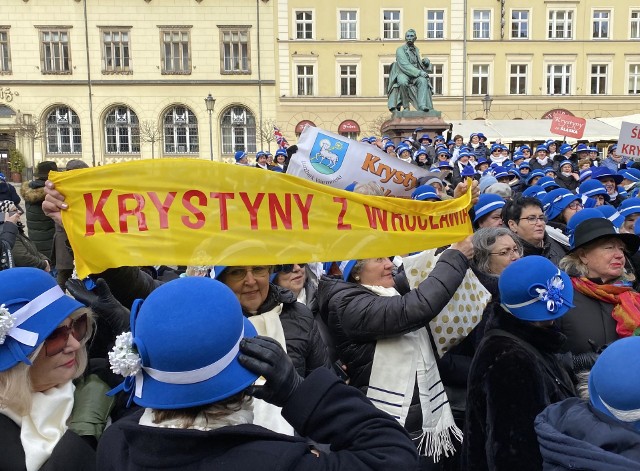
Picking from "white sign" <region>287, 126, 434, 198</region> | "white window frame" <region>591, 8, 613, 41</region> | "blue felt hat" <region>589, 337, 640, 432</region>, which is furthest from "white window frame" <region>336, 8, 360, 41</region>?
"blue felt hat" <region>589, 337, 640, 432</region>

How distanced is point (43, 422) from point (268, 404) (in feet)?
2.55

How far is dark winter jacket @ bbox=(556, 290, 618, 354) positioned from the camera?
291 cm

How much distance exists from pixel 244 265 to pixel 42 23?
141 feet

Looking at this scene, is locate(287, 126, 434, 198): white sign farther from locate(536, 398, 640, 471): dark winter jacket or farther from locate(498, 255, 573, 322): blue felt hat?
locate(536, 398, 640, 471): dark winter jacket

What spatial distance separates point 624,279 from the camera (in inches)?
138

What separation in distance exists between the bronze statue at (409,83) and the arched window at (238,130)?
18.8m

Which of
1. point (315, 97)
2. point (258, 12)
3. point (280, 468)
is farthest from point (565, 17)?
point (280, 468)

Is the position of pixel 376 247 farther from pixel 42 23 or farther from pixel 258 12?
pixel 42 23

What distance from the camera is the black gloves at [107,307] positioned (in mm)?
2828

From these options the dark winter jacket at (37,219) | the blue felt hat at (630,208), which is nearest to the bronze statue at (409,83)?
the dark winter jacket at (37,219)

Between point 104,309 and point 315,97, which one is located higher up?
point 315,97

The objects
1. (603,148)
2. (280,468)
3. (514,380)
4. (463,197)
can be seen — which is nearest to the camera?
(280,468)

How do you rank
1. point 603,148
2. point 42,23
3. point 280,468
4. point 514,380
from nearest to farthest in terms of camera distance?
point 280,468
point 514,380
point 603,148
point 42,23

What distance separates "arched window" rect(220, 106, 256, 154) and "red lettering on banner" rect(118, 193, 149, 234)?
38631mm
